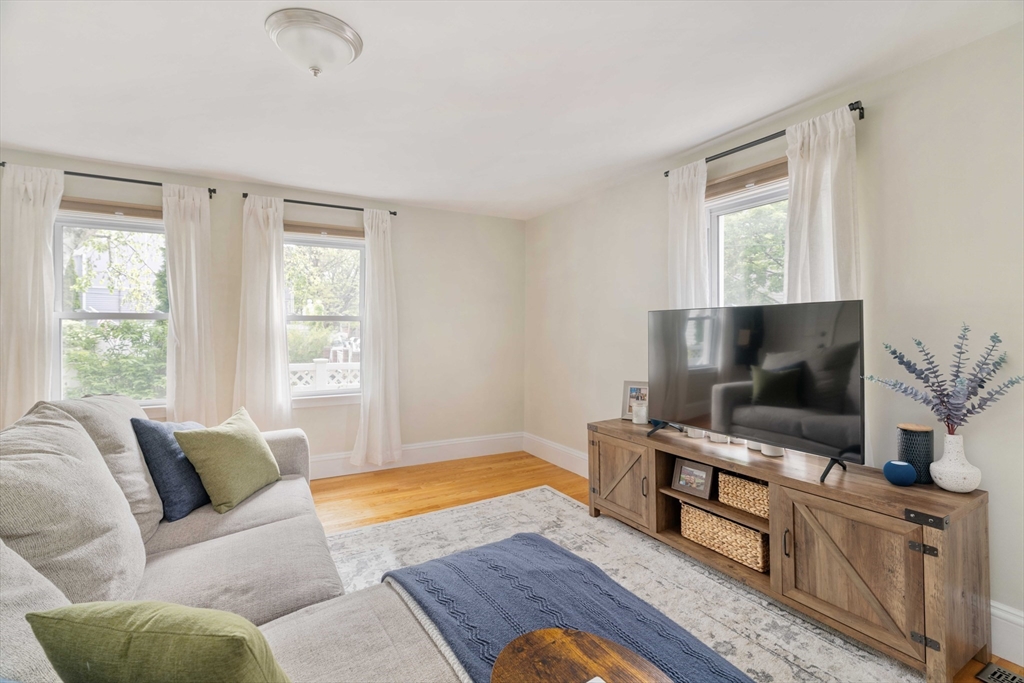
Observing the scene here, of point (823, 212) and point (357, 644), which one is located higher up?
point (823, 212)

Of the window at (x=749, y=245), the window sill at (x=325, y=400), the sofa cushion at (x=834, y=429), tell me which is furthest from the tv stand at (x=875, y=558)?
the window sill at (x=325, y=400)

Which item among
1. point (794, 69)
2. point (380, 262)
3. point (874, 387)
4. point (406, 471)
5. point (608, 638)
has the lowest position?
point (406, 471)

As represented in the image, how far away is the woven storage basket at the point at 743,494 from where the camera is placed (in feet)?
7.54

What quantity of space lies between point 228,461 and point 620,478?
222 centimetres

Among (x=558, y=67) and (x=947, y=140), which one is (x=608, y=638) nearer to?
(x=558, y=67)

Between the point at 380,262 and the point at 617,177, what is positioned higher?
the point at 617,177

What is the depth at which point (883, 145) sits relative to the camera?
7.34ft

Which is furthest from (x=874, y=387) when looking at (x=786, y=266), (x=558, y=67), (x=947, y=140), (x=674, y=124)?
(x=558, y=67)

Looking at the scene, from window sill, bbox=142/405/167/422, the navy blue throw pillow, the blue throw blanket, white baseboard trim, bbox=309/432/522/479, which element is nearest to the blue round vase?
the blue throw blanket

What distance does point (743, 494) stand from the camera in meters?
2.38

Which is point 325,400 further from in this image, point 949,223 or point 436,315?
point 949,223

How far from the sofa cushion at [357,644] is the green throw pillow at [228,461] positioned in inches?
41.1

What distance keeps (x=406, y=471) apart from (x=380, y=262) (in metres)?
1.96

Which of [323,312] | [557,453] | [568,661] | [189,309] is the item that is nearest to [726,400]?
[568,661]
